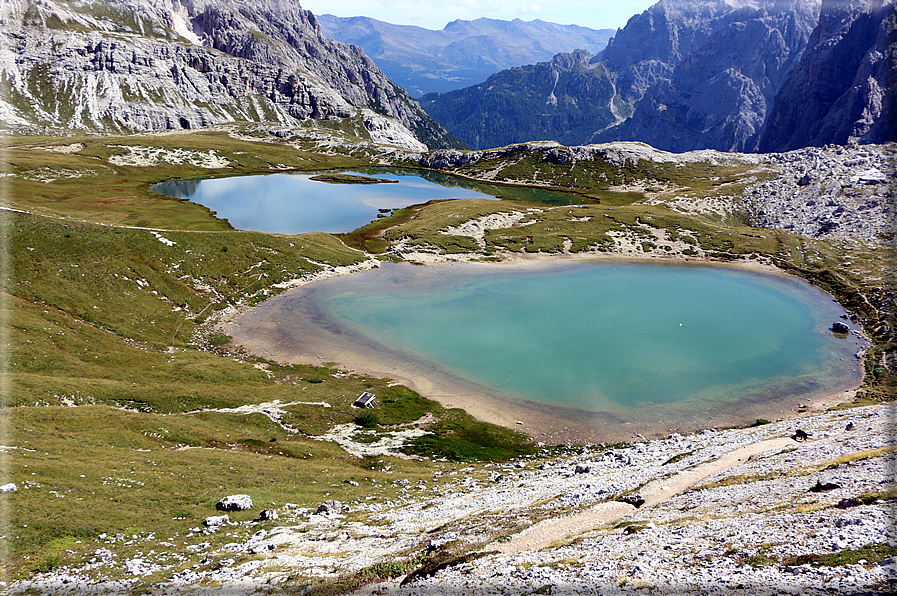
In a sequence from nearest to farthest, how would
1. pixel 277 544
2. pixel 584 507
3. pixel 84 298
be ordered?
1. pixel 277 544
2. pixel 584 507
3. pixel 84 298

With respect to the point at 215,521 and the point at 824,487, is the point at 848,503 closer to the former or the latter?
the point at 824,487

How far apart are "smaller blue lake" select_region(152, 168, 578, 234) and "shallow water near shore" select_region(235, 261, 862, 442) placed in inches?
1894

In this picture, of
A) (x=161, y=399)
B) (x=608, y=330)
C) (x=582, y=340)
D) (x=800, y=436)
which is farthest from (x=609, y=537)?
(x=608, y=330)

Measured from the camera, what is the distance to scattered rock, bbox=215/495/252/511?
1000 inches

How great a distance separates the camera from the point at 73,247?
64875 millimetres

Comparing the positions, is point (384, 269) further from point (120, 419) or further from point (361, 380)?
point (120, 419)

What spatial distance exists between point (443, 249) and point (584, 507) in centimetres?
8720


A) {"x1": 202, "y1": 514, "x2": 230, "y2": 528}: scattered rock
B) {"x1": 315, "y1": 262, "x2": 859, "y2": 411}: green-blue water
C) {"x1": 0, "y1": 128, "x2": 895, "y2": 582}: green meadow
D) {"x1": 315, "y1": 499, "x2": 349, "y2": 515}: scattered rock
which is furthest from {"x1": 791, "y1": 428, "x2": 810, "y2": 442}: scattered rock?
{"x1": 202, "y1": 514, "x2": 230, "y2": 528}: scattered rock

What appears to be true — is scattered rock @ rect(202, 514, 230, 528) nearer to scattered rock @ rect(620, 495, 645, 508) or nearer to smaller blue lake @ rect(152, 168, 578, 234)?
scattered rock @ rect(620, 495, 645, 508)

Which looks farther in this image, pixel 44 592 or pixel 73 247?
pixel 73 247

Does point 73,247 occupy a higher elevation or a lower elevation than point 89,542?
higher

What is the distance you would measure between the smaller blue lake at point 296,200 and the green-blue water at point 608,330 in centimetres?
4823

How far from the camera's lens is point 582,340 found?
6462cm

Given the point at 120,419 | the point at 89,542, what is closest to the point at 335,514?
the point at 89,542
